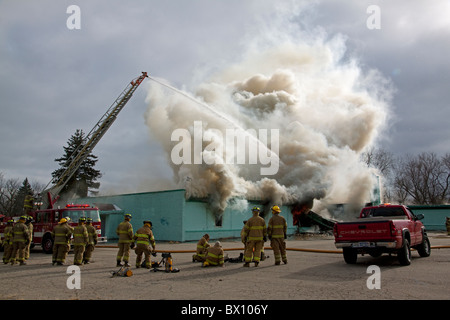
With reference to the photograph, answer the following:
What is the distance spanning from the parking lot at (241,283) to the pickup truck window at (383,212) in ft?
5.14

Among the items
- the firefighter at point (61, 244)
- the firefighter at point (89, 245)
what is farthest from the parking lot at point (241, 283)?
the firefighter at point (89, 245)

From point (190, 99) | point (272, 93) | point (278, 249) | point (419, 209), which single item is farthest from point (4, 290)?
point (419, 209)

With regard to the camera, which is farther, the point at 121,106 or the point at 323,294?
the point at 121,106

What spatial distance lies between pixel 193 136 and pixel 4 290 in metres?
17.8

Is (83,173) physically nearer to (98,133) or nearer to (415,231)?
(98,133)

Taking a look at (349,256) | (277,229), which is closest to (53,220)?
(277,229)

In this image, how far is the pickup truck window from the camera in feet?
35.9

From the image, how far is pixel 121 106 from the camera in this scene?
23078mm

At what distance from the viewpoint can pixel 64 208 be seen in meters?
16.5

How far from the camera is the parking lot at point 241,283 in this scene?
238 inches

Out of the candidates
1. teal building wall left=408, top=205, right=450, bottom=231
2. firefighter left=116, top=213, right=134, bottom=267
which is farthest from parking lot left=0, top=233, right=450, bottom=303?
teal building wall left=408, top=205, right=450, bottom=231

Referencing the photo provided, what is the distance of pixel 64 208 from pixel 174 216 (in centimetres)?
743

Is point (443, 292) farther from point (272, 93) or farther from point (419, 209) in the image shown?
point (419, 209)

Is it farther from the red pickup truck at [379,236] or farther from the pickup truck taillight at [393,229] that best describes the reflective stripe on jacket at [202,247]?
the pickup truck taillight at [393,229]
